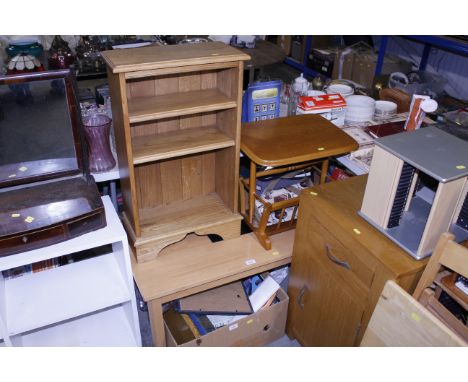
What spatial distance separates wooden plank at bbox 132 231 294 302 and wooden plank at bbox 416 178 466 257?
0.61m

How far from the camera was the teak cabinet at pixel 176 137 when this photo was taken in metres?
1.31

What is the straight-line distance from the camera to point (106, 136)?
1561mm

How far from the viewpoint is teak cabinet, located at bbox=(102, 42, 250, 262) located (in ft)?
4.29

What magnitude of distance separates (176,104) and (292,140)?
44 centimetres

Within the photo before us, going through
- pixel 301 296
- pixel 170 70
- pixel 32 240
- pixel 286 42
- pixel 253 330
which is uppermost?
pixel 170 70

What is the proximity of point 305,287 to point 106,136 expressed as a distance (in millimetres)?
900

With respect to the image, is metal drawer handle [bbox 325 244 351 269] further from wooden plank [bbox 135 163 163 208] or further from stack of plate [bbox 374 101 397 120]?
stack of plate [bbox 374 101 397 120]

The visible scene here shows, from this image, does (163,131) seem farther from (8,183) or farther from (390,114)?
(390,114)

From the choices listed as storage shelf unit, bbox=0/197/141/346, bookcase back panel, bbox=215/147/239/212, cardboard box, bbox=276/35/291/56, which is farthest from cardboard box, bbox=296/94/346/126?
cardboard box, bbox=276/35/291/56

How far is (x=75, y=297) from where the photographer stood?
1.48 metres

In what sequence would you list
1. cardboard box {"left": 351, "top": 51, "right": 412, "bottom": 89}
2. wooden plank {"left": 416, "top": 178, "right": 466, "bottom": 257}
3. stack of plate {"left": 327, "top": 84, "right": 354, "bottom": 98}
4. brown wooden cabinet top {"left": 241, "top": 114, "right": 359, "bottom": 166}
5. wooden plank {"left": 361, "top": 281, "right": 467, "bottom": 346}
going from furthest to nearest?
cardboard box {"left": 351, "top": 51, "right": 412, "bottom": 89}, stack of plate {"left": 327, "top": 84, "right": 354, "bottom": 98}, brown wooden cabinet top {"left": 241, "top": 114, "right": 359, "bottom": 166}, wooden plank {"left": 416, "top": 178, "right": 466, "bottom": 257}, wooden plank {"left": 361, "top": 281, "right": 467, "bottom": 346}

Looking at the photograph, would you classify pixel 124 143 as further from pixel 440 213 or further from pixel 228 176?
pixel 440 213

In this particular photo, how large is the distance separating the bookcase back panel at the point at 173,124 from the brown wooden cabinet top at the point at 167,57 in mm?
258

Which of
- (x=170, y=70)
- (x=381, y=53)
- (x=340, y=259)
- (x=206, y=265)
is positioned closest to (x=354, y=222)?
(x=340, y=259)
